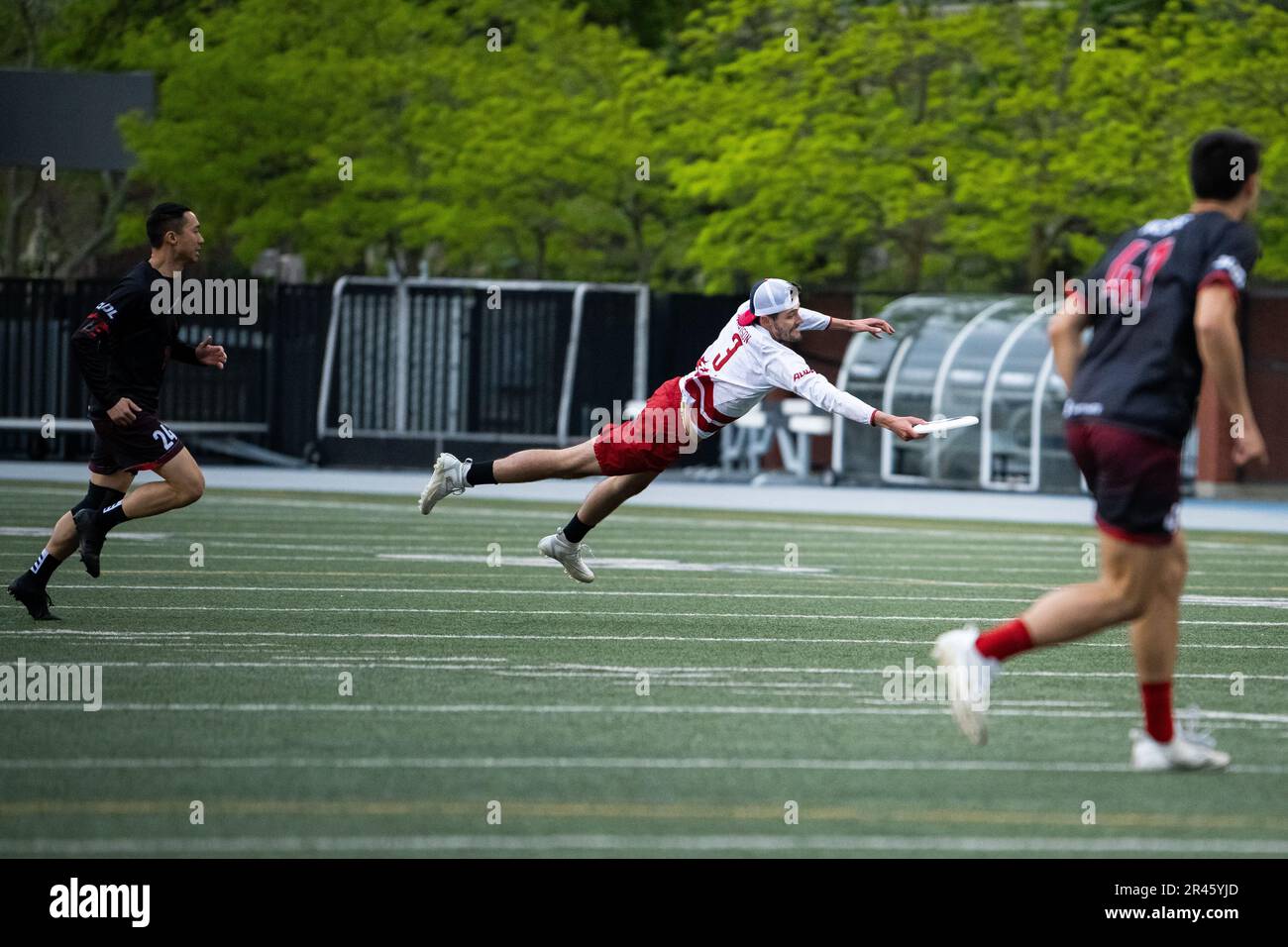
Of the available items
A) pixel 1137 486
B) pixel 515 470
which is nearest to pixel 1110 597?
pixel 1137 486

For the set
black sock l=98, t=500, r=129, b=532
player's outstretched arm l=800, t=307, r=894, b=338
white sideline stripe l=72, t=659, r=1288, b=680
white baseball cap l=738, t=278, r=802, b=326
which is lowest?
white sideline stripe l=72, t=659, r=1288, b=680

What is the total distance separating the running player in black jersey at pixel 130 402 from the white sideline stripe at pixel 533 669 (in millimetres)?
1930

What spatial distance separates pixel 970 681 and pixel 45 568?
5.80 metres

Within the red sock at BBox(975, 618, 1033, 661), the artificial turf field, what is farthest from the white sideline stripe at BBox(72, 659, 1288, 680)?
the red sock at BBox(975, 618, 1033, 661)

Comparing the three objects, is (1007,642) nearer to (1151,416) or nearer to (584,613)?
(1151,416)

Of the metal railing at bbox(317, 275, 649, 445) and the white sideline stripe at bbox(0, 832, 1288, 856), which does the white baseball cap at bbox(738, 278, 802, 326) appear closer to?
the white sideline stripe at bbox(0, 832, 1288, 856)

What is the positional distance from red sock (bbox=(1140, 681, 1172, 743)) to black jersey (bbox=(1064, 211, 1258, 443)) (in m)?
0.87

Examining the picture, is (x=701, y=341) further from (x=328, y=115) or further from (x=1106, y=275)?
(x=1106, y=275)

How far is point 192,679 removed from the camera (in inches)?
366

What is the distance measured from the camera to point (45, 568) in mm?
11430

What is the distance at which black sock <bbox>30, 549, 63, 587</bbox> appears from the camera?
11.4m
